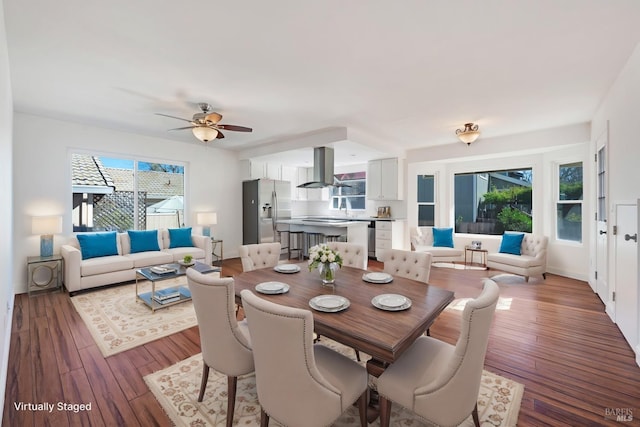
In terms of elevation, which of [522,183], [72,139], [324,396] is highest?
[72,139]

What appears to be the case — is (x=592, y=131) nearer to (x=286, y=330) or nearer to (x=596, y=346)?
(x=596, y=346)

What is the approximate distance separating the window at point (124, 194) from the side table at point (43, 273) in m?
0.89

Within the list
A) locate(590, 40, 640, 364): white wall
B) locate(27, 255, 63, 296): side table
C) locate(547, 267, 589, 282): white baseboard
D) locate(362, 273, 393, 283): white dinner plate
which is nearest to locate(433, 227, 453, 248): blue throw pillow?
locate(547, 267, 589, 282): white baseboard

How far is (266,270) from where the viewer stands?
260cm

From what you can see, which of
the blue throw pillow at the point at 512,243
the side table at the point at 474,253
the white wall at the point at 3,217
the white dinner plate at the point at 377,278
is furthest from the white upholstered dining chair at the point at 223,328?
the side table at the point at 474,253

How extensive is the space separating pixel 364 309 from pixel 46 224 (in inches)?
186

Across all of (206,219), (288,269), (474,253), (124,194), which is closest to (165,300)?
(288,269)

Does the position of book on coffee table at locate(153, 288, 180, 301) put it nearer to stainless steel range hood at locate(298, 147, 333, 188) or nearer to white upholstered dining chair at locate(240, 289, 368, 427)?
white upholstered dining chair at locate(240, 289, 368, 427)

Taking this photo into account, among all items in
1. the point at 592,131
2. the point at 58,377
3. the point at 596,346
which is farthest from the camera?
the point at 592,131

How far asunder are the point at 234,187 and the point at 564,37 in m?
6.11

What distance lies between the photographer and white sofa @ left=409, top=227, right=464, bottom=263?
18.5ft

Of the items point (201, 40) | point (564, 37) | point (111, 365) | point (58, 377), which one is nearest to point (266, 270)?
point (111, 365)

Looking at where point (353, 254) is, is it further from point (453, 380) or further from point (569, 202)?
point (569, 202)

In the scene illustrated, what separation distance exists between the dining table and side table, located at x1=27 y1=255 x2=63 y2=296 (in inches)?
138
